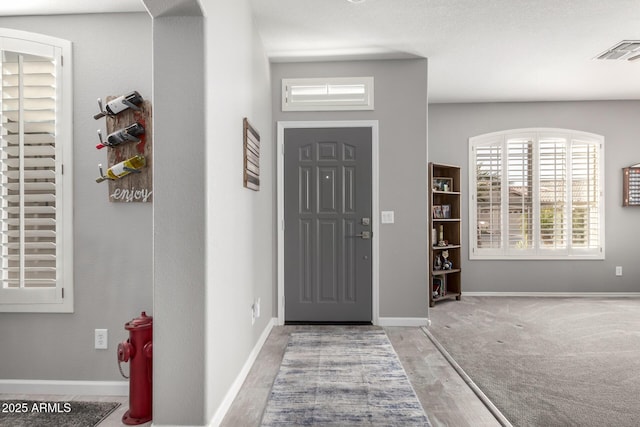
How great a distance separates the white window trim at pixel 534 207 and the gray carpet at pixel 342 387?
2.84m

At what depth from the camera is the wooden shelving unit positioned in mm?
5297

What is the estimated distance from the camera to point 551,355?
3289 millimetres

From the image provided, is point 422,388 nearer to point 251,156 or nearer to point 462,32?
point 251,156

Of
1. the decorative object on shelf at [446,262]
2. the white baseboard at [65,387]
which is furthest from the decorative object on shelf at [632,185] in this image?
the white baseboard at [65,387]

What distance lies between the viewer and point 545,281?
573 cm

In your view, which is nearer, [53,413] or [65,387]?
[53,413]

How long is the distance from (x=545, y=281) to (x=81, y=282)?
561 cm

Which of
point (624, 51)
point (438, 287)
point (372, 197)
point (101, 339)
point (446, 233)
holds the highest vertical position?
point (624, 51)

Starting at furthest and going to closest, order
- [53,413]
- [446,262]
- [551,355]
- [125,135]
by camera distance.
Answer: [446,262] < [551,355] < [125,135] < [53,413]

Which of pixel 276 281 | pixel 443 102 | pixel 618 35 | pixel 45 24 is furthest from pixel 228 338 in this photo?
pixel 443 102

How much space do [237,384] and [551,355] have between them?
8.09ft

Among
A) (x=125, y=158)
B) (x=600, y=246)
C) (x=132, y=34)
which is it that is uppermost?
(x=132, y=34)

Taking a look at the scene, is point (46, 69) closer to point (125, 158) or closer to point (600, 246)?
point (125, 158)

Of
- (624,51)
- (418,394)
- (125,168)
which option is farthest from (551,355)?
(125,168)
